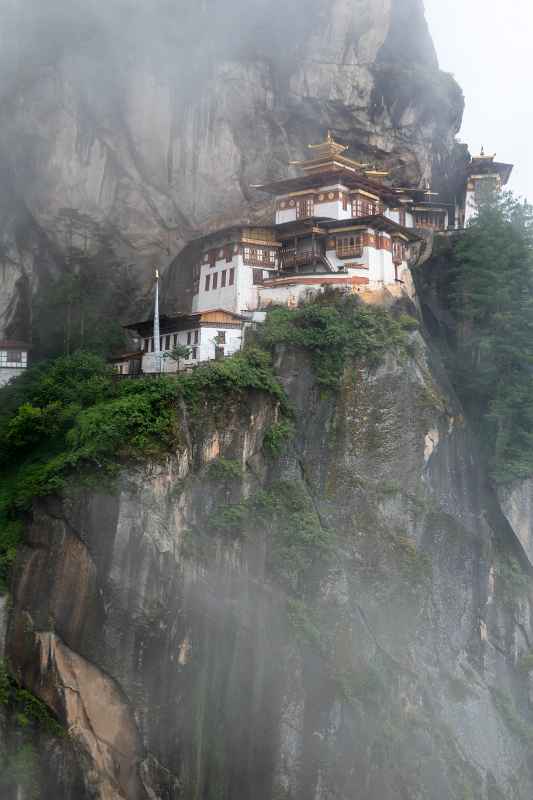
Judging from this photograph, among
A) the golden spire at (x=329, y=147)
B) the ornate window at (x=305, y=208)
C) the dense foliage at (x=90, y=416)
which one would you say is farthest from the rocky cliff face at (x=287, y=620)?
the golden spire at (x=329, y=147)

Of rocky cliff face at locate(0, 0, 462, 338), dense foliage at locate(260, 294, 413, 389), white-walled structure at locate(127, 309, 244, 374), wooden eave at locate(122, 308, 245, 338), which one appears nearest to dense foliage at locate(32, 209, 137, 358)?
rocky cliff face at locate(0, 0, 462, 338)

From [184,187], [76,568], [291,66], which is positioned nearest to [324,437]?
[76,568]

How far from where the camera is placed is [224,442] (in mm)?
30516

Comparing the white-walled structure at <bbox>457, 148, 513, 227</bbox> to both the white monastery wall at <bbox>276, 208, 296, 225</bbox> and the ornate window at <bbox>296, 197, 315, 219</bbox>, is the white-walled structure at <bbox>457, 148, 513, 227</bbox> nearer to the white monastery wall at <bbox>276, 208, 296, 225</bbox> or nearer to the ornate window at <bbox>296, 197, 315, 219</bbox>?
the ornate window at <bbox>296, 197, 315, 219</bbox>

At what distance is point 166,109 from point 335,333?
623 inches

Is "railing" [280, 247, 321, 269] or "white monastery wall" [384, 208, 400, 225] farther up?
"white monastery wall" [384, 208, 400, 225]

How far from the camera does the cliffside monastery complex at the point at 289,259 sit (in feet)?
117

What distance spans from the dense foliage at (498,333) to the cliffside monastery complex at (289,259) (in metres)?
2.84

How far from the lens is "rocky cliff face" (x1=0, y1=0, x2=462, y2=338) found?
128 feet

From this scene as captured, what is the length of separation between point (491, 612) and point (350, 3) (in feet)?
101

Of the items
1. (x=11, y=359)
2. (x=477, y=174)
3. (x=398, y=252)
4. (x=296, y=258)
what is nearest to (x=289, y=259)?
(x=296, y=258)

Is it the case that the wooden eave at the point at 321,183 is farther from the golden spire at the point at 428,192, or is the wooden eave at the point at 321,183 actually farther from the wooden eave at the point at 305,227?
the golden spire at the point at 428,192

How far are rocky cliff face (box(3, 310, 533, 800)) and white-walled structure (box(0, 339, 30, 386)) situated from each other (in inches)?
489

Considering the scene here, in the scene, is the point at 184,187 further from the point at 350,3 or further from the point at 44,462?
the point at 44,462
